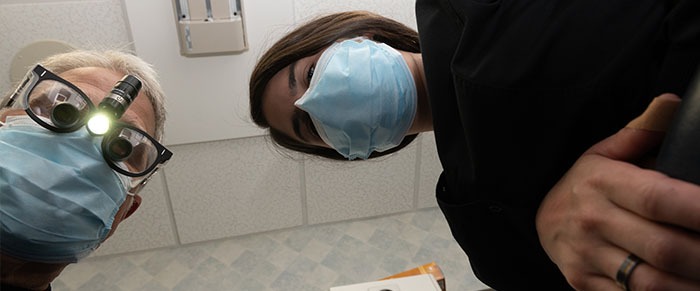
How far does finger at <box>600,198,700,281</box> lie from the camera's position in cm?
42

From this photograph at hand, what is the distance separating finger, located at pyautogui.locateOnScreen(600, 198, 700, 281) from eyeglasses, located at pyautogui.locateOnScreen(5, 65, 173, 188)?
33.5 inches

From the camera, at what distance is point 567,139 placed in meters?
0.69

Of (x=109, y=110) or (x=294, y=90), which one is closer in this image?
(x=109, y=110)

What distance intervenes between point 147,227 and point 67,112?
1.62m

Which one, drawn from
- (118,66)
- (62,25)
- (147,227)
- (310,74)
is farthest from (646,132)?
(147,227)

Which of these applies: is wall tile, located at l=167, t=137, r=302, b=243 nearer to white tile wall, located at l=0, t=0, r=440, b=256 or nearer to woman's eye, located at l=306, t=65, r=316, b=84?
white tile wall, located at l=0, t=0, r=440, b=256

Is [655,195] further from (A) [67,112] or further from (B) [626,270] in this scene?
(A) [67,112]

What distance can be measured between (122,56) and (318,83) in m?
0.57

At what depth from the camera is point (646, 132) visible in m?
0.52

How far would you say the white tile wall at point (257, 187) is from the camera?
7.18ft

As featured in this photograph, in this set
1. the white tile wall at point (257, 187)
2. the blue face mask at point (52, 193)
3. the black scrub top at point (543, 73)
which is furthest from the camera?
the white tile wall at point (257, 187)

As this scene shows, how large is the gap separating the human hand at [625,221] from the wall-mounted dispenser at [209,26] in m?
1.63

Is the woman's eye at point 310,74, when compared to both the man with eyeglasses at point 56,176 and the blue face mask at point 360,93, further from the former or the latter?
the man with eyeglasses at point 56,176

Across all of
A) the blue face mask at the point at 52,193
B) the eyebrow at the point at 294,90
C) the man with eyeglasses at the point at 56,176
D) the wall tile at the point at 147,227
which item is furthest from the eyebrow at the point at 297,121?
the wall tile at the point at 147,227
